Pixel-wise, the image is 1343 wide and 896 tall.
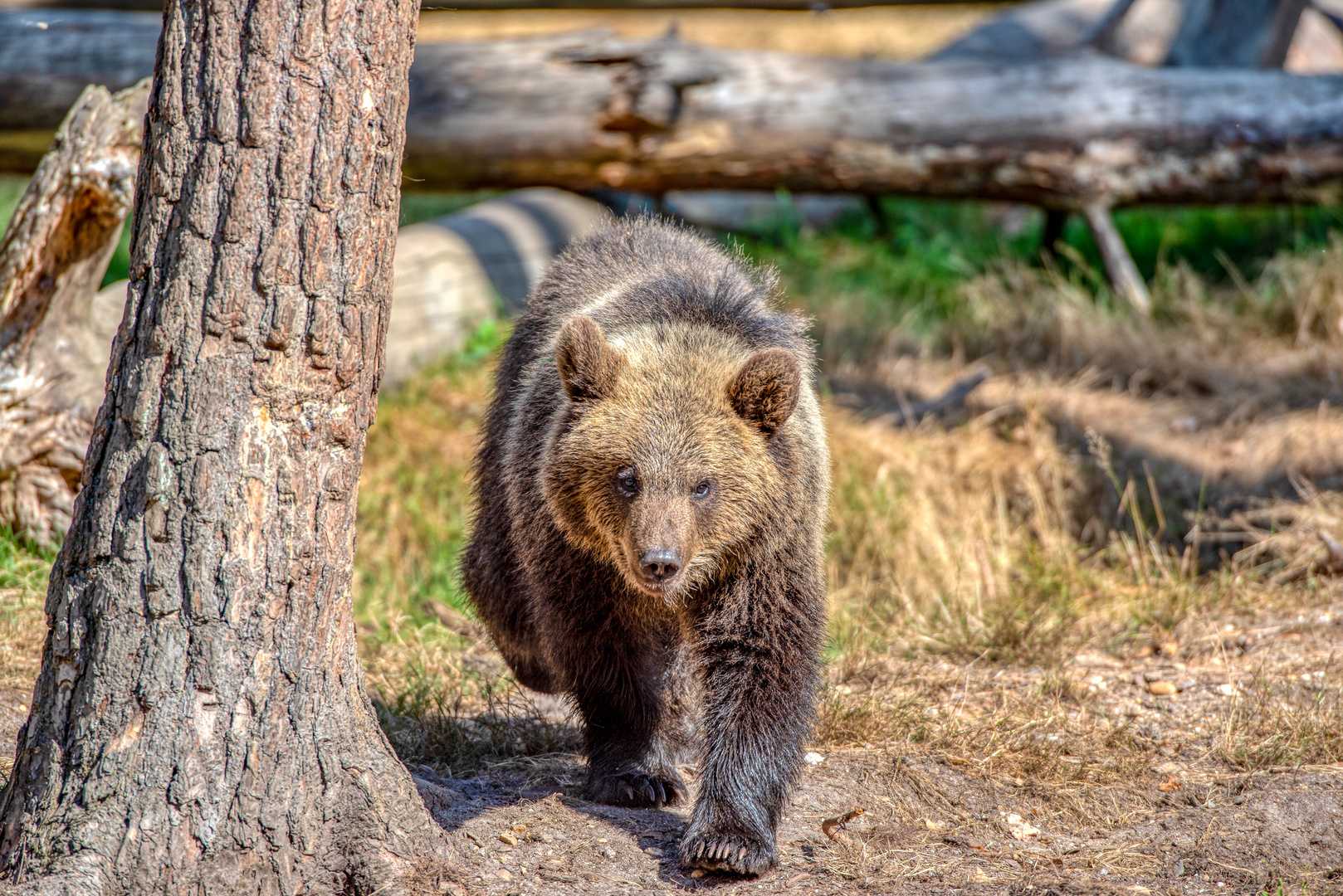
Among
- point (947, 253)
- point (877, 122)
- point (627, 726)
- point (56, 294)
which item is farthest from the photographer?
point (947, 253)

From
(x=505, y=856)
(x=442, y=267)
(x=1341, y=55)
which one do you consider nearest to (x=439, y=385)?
(x=442, y=267)

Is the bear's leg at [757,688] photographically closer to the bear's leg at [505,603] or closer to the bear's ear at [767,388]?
the bear's ear at [767,388]

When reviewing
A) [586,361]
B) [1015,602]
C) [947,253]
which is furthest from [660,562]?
[947,253]

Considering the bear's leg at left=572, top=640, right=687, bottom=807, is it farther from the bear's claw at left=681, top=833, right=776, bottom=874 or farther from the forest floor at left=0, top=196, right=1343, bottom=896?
the bear's claw at left=681, top=833, right=776, bottom=874

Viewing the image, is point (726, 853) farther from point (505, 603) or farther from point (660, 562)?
point (505, 603)

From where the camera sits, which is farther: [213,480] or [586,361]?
[586,361]

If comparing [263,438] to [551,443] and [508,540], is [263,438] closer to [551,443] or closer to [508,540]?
[551,443]

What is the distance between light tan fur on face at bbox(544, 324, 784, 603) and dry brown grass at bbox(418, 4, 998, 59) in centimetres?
1256

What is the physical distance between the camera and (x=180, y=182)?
2543 millimetres

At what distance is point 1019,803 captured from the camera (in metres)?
3.71

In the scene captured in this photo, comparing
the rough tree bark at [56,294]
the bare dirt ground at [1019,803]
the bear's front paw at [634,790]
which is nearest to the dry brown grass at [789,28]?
the rough tree bark at [56,294]

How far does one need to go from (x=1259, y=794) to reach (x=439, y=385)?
5.29m

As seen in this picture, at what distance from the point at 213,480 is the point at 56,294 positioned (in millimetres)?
3116

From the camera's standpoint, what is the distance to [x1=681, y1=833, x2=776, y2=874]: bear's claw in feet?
10.4
